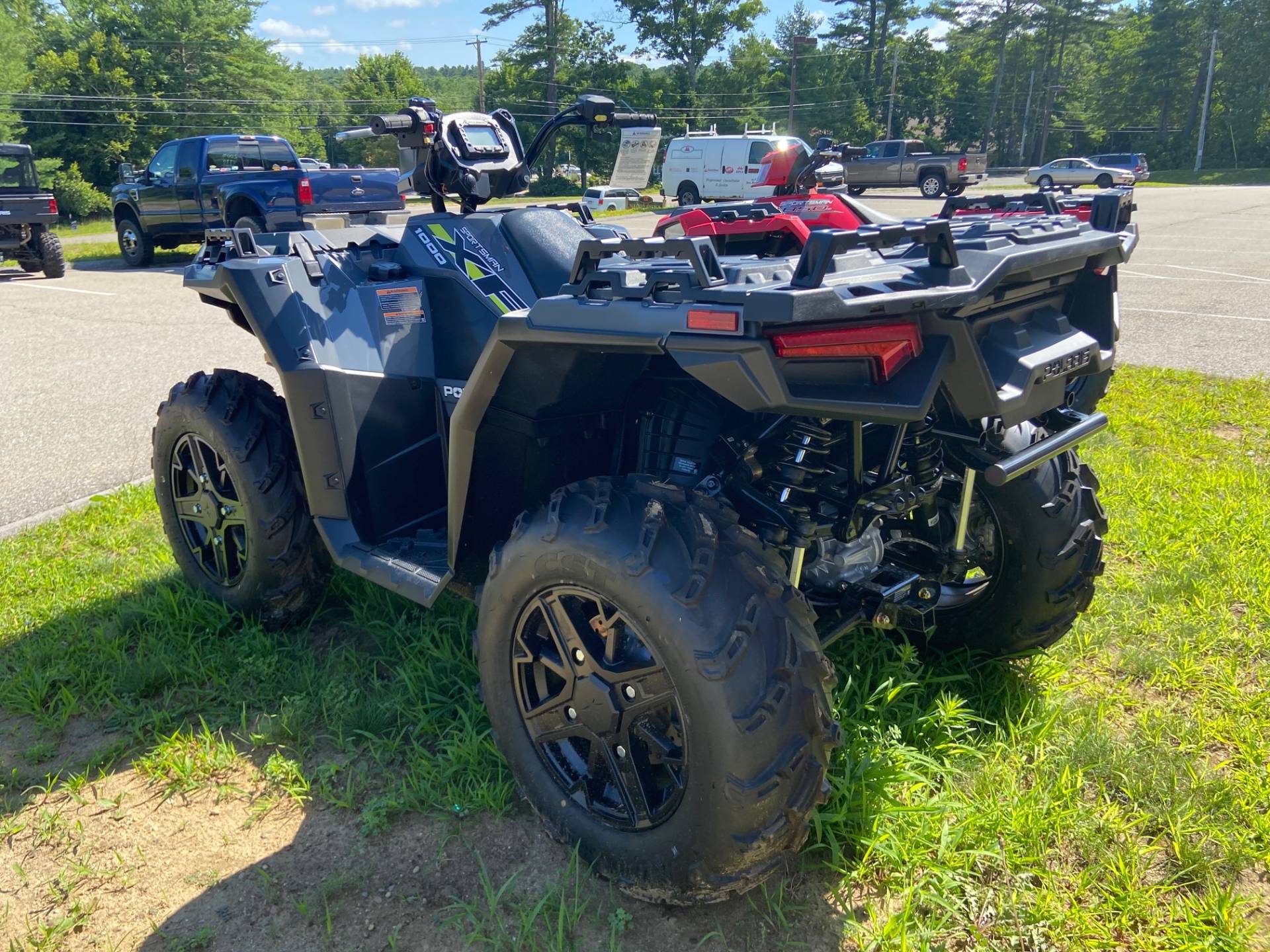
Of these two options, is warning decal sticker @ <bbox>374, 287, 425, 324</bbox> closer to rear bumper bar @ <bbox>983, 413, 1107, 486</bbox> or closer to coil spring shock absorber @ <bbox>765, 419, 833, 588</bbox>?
coil spring shock absorber @ <bbox>765, 419, 833, 588</bbox>

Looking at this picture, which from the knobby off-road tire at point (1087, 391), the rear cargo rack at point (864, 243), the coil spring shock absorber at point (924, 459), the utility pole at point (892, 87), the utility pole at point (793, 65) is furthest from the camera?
the utility pole at point (892, 87)

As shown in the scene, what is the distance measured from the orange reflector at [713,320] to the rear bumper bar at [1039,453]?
0.62 meters

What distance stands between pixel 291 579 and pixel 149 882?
45.2 inches

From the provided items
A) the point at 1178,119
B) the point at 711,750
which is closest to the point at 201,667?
the point at 711,750

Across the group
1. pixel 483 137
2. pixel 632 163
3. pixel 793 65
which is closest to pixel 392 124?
pixel 483 137

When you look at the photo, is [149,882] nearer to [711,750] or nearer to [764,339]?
[711,750]

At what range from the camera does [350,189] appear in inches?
561

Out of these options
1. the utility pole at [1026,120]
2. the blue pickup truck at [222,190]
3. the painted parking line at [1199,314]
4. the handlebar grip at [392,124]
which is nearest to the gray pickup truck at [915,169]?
the blue pickup truck at [222,190]

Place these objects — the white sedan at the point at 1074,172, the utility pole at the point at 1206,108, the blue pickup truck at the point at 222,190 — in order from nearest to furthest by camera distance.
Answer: the blue pickup truck at the point at 222,190, the white sedan at the point at 1074,172, the utility pole at the point at 1206,108

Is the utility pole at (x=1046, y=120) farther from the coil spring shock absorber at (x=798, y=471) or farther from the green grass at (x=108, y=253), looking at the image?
the coil spring shock absorber at (x=798, y=471)

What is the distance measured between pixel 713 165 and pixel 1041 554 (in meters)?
26.4

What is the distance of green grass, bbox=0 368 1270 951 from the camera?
2.22 metres

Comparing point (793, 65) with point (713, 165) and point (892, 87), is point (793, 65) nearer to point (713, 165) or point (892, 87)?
point (892, 87)

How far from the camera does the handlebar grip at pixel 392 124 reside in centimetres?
326
